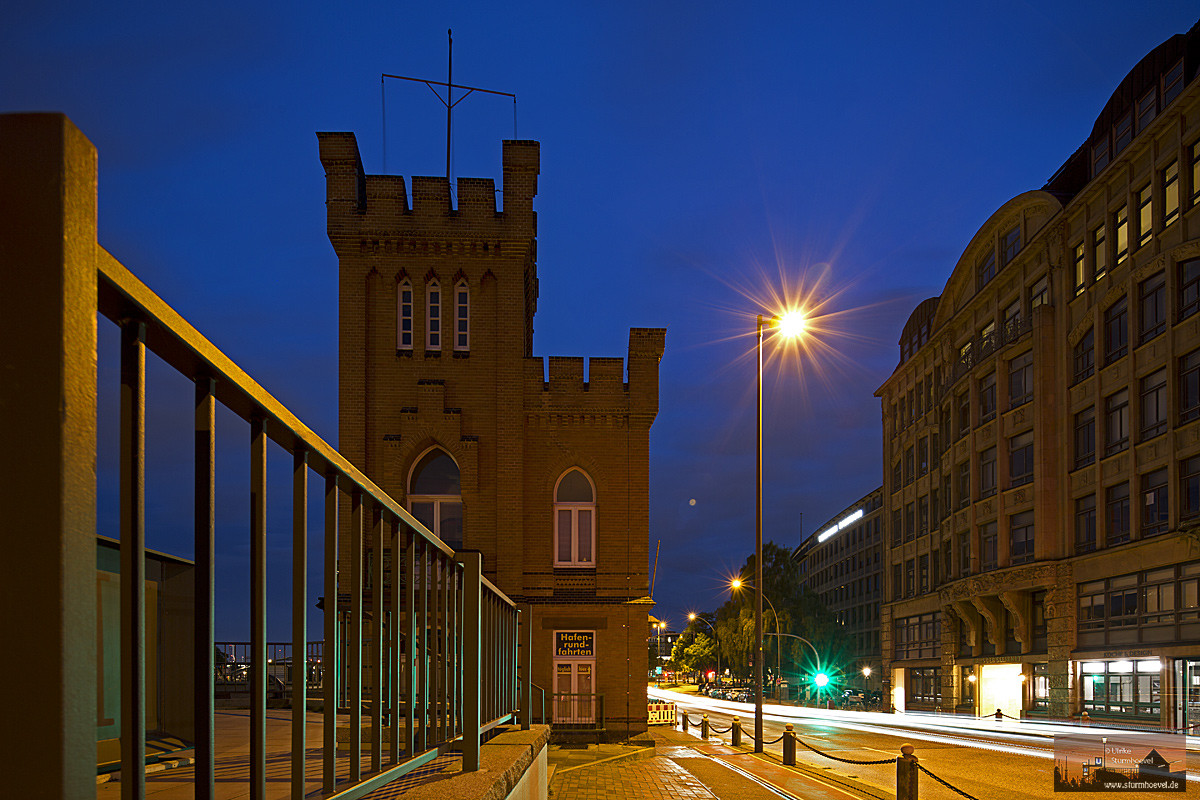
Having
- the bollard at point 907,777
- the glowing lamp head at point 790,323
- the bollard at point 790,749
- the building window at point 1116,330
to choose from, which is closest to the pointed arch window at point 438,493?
the glowing lamp head at point 790,323

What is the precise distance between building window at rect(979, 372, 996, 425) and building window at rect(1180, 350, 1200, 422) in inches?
632

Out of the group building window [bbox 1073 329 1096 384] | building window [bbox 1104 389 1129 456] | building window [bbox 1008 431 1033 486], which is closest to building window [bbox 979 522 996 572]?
building window [bbox 1008 431 1033 486]

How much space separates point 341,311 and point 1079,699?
109 feet

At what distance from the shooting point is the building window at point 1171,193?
115ft

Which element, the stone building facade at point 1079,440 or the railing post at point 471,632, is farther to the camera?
the stone building facade at point 1079,440

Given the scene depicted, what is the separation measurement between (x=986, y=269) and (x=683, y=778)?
42.5 meters

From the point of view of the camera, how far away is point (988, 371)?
170 feet

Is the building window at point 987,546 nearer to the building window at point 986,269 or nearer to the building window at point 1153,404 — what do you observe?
the building window at point 986,269

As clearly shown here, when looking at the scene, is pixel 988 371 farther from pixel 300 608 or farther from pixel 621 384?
pixel 300 608

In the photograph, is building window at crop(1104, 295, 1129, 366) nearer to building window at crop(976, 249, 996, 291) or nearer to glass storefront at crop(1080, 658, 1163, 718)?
glass storefront at crop(1080, 658, 1163, 718)

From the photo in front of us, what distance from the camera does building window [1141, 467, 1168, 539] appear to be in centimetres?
3563

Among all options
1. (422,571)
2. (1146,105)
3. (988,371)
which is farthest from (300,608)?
(988,371)

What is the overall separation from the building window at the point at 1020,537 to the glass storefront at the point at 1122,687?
655cm

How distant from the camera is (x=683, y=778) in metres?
19.0
